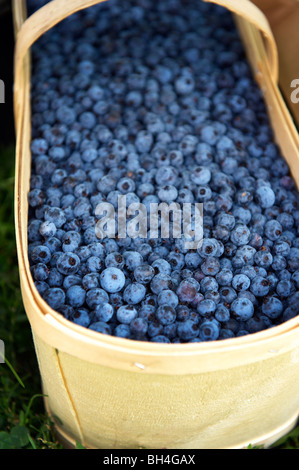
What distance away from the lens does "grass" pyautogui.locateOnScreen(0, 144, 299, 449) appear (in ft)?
4.72

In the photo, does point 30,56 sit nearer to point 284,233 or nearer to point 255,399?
point 284,233

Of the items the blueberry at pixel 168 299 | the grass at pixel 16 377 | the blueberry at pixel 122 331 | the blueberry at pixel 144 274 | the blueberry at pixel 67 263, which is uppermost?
the blueberry at pixel 67 263

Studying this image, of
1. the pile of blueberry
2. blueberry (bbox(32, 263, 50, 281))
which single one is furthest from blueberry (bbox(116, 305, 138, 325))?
blueberry (bbox(32, 263, 50, 281))

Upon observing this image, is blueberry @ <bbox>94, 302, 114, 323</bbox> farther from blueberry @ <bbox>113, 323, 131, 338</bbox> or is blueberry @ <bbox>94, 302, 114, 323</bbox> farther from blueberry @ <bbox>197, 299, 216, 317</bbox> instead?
blueberry @ <bbox>197, 299, 216, 317</bbox>

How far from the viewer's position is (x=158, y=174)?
1503 millimetres

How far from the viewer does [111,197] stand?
1.45 metres

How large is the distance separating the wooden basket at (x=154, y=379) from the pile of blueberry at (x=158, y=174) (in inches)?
4.0

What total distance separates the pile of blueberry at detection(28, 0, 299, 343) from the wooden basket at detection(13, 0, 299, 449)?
101mm

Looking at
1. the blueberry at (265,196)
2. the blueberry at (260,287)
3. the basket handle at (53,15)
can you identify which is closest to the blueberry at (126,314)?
the blueberry at (260,287)

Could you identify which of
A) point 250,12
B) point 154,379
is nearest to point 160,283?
point 154,379

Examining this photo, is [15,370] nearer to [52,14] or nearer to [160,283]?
[160,283]

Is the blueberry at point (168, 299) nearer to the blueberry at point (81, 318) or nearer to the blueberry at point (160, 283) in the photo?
the blueberry at point (160, 283)

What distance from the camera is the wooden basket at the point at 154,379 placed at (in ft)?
3.40

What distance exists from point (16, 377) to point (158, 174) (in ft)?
2.78
